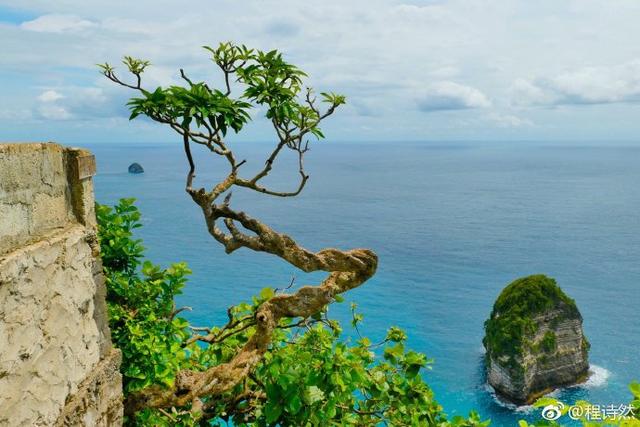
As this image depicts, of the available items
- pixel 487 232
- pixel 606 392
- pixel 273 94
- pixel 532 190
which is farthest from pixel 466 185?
pixel 273 94

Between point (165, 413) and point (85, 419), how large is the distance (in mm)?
1959

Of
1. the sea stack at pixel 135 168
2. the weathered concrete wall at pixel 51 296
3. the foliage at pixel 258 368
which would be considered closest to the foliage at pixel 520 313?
the foliage at pixel 258 368

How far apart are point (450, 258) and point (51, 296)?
70541mm

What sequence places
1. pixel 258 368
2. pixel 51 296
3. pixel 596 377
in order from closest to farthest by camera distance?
pixel 51 296
pixel 258 368
pixel 596 377

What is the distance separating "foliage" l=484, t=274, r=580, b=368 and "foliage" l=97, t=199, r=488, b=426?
128 ft

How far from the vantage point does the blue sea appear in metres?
49.8

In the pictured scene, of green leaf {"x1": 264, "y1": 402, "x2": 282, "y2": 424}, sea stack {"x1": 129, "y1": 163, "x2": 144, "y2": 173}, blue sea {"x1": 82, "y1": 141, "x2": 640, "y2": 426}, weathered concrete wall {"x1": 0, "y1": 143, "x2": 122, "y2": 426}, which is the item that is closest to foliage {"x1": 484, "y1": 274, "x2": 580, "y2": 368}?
blue sea {"x1": 82, "y1": 141, "x2": 640, "y2": 426}

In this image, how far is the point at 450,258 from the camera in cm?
7281

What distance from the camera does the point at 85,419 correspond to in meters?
5.64

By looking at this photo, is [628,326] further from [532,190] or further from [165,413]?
[532,190]

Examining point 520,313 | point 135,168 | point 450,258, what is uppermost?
point 135,168

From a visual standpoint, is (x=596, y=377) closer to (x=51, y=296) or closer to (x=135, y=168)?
(x=51, y=296)

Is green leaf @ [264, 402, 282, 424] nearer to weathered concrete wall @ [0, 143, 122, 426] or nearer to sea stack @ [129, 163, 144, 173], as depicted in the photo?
weathered concrete wall @ [0, 143, 122, 426]

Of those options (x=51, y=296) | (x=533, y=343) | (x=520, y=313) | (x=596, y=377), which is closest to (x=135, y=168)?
(x=520, y=313)
